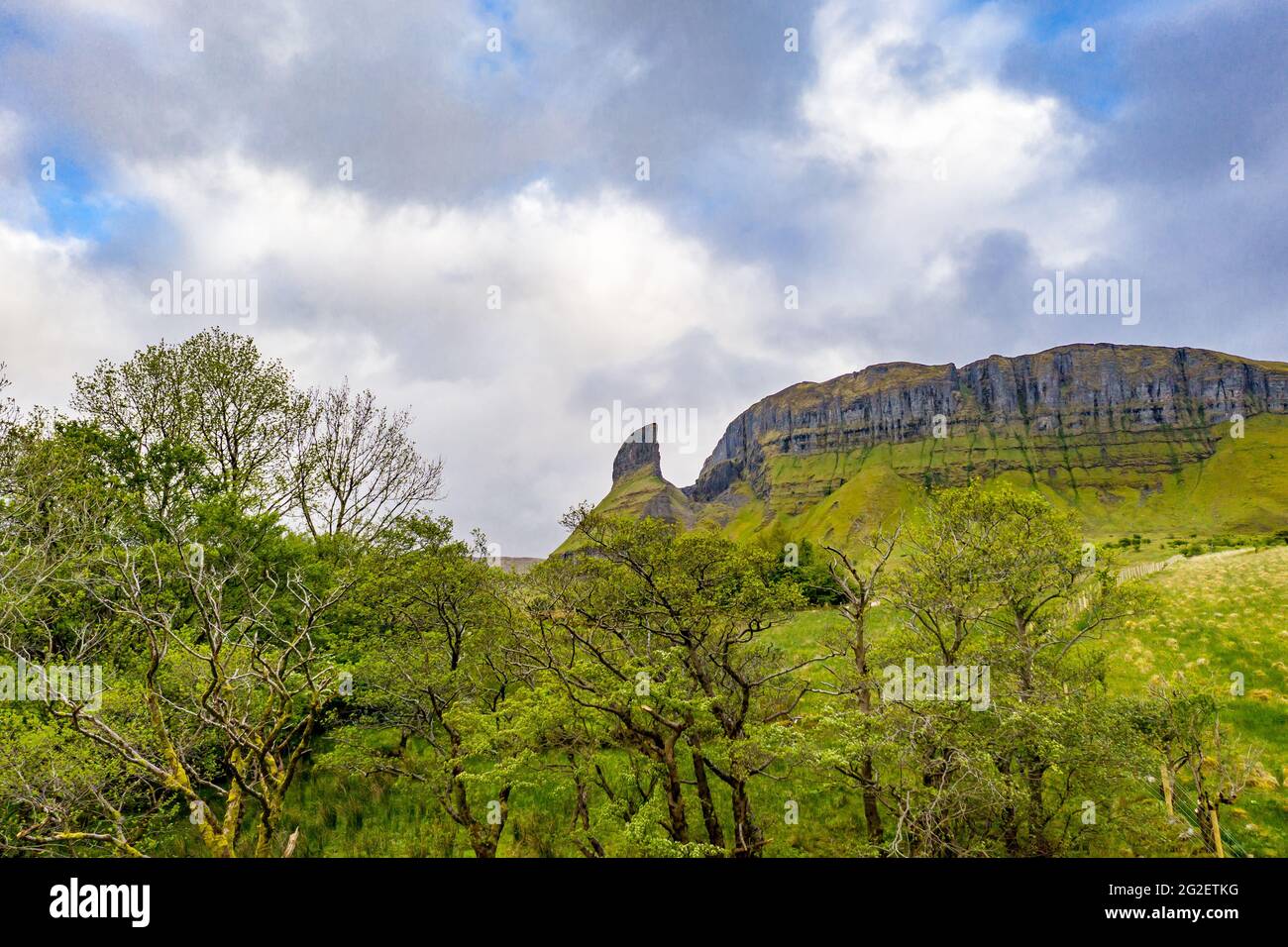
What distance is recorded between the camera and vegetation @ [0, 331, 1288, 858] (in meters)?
12.3

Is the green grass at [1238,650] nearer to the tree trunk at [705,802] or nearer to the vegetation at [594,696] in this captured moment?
the vegetation at [594,696]

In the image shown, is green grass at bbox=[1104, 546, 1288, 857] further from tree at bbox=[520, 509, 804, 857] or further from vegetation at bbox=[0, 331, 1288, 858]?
tree at bbox=[520, 509, 804, 857]

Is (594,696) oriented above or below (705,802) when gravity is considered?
above

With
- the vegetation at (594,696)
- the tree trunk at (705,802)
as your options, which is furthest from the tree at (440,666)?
the tree trunk at (705,802)

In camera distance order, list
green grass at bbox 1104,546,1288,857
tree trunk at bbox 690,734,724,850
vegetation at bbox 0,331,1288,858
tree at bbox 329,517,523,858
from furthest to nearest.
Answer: tree at bbox 329,517,523,858 → green grass at bbox 1104,546,1288,857 → tree trunk at bbox 690,734,724,850 → vegetation at bbox 0,331,1288,858

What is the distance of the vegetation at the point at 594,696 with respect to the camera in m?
12.3

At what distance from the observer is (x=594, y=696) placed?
14352mm

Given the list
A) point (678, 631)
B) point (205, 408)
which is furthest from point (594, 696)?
point (205, 408)

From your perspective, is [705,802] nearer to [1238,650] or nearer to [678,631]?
[678,631]

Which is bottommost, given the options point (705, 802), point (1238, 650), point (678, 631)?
point (705, 802)

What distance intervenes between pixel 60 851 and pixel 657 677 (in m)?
17.3

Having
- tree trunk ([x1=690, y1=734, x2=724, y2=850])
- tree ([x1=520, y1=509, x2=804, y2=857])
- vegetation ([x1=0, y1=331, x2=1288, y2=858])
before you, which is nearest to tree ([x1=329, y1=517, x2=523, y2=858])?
vegetation ([x1=0, y1=331, x2=1288, y2=858])
